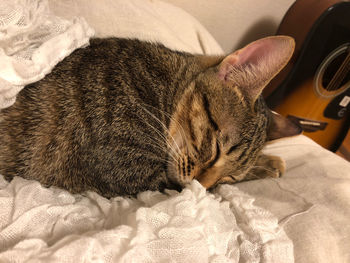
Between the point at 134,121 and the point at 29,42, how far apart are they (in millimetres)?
371

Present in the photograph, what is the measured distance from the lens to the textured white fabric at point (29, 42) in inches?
26.0

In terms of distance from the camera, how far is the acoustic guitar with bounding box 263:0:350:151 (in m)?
1.49

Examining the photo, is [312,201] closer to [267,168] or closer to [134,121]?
[267,168]

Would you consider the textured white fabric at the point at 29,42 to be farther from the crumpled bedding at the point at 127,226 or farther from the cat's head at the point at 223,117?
the cat's head at the point at 223,117

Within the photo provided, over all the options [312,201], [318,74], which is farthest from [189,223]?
[318,74]

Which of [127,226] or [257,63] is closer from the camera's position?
[127,226]

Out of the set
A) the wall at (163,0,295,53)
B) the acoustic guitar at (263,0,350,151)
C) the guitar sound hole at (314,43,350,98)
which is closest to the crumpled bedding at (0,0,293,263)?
the wall at (163,0,295,53)

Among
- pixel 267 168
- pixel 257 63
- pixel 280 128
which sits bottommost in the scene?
pixel 267 168

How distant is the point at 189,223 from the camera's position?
592mm

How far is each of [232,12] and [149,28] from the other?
0.72m

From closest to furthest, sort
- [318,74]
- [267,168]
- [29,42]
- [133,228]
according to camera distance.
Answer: [133,228], [29,42], [267,168], [318,74]

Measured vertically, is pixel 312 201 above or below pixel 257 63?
below

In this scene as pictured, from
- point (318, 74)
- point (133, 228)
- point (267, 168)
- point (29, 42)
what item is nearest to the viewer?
point (133, 228)

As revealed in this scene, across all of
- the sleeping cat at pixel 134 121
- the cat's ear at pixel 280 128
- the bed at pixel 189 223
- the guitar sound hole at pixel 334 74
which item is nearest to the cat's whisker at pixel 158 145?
the sleeping cat at pixel 134 121
